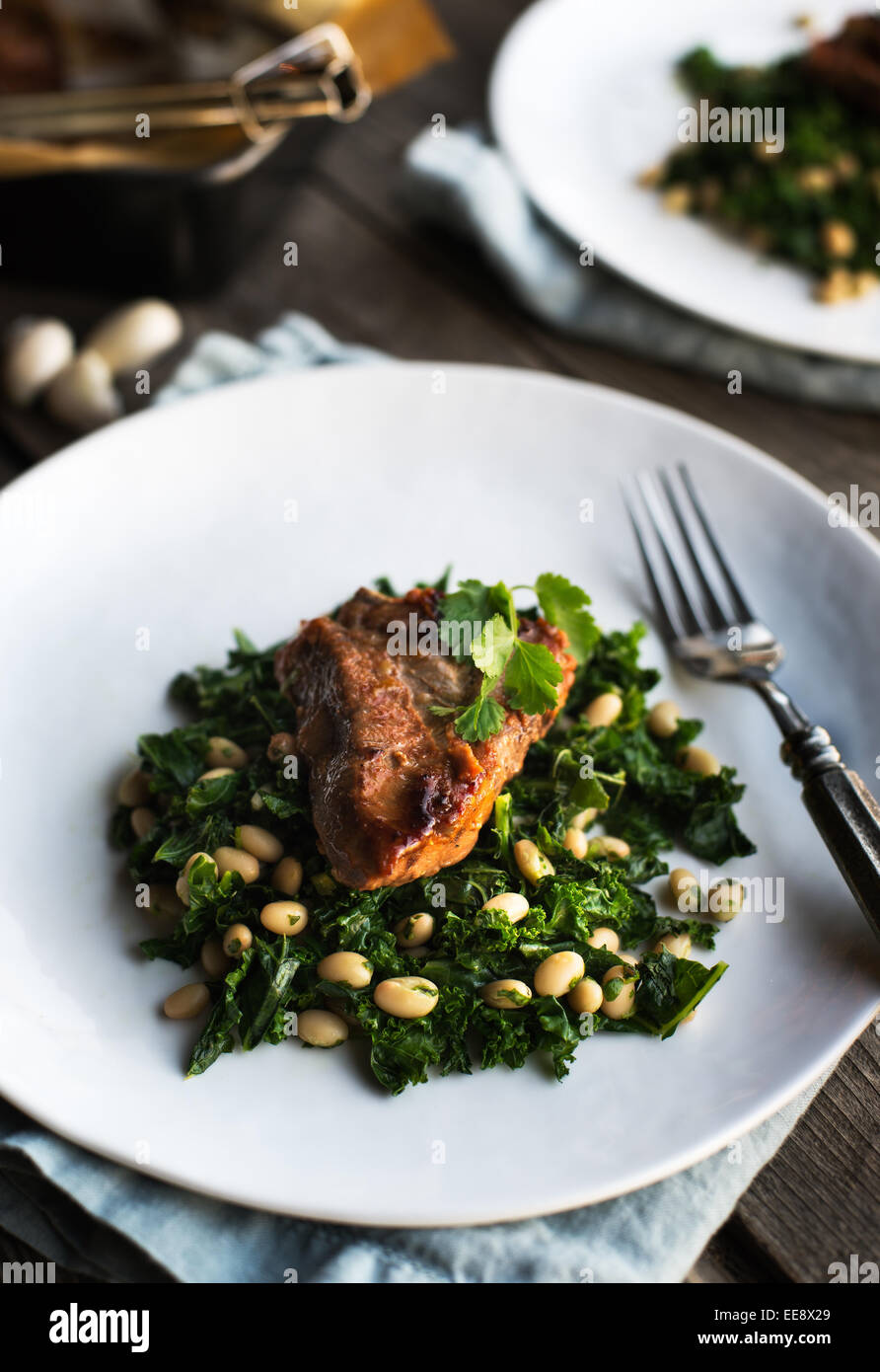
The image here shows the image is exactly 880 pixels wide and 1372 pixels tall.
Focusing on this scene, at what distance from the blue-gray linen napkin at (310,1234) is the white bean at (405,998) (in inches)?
22.4

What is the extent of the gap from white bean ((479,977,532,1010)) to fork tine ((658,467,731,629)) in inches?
66.5

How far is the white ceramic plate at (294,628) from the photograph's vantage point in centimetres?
299

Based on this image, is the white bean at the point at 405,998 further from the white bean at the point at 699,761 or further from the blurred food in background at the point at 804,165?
the blurred food in background at the point at 804,165

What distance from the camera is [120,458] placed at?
4.47 m

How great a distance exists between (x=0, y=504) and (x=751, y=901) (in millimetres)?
2887

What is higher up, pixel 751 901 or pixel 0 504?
pixel 0 504

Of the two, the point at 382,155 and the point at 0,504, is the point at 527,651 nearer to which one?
the point at 0,504

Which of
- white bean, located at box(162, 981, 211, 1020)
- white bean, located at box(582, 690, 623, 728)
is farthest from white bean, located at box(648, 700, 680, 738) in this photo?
white bean, located at box(162, 981, 211, 1020)

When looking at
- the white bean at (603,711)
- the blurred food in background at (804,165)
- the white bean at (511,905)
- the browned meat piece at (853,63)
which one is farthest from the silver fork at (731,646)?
the browned meat piece at (853,63)

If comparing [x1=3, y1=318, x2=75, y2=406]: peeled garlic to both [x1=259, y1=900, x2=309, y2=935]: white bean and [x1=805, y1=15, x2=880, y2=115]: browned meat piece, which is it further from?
[x1=805, y1=15, x2=880, y2=115]: browned meat piece

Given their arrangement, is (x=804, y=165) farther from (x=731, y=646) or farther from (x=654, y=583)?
(x=731, y=646)

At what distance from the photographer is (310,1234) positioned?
10.3ft

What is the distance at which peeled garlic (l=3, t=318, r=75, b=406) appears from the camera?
5289 millimetres
